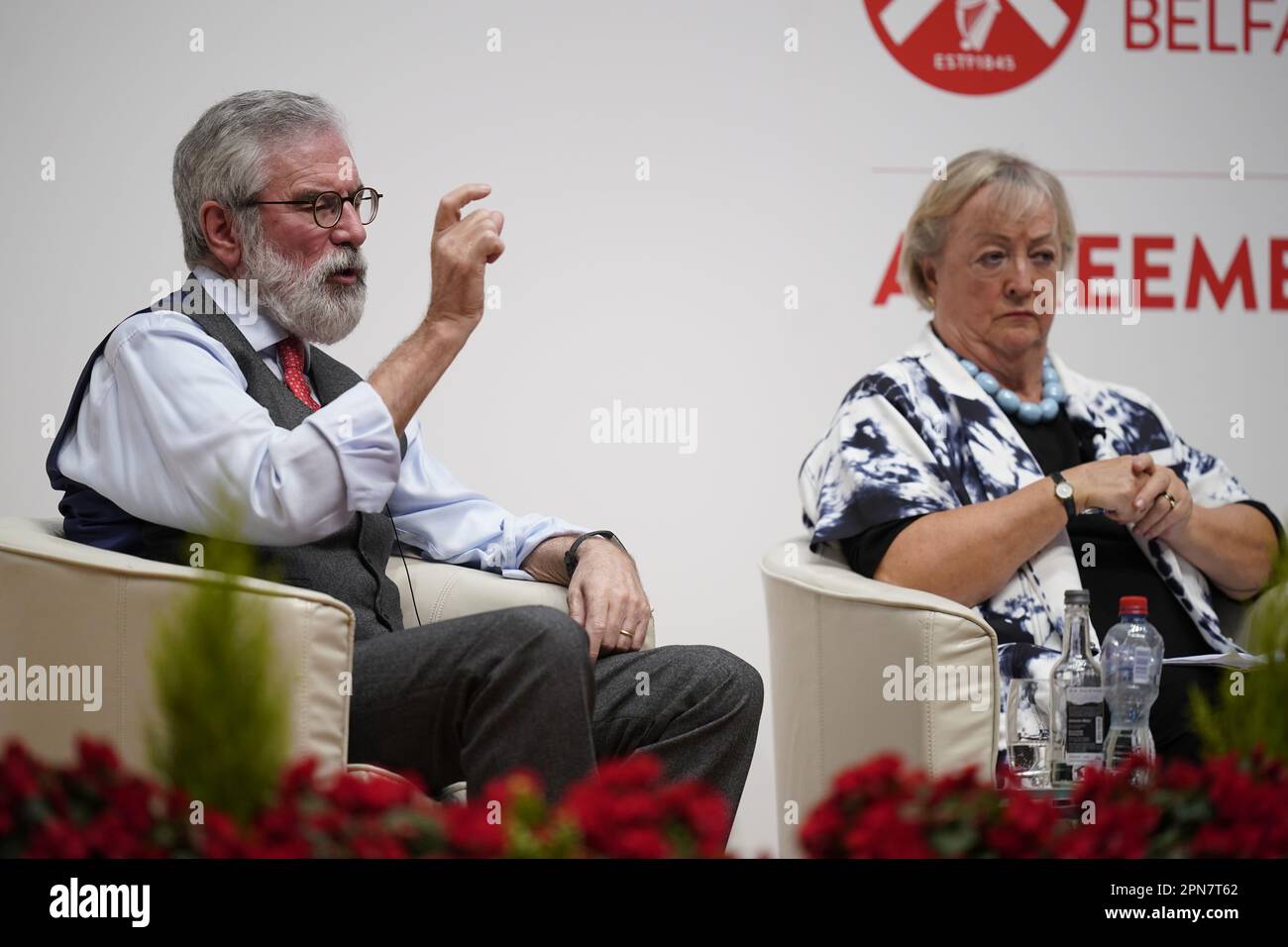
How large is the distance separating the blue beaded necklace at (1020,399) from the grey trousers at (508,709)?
1015 mm

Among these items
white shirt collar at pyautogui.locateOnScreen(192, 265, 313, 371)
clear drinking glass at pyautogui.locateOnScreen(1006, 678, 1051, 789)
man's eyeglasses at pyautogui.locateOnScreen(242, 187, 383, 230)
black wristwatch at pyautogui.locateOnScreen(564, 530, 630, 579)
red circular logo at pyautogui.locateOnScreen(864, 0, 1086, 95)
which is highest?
red circular logo at pyautogui.locateOnScreen(864, 0, 1086, 95)

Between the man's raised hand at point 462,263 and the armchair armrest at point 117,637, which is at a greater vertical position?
the man's raised hand at point 462,263

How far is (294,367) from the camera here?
8.42 feet

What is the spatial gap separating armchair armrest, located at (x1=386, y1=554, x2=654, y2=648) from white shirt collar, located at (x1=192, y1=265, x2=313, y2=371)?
459 mm

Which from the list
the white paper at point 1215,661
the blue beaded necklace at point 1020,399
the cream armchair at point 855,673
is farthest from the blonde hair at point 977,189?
the white paper at point 1215,661

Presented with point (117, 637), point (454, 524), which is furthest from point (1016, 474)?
point (117, 637)

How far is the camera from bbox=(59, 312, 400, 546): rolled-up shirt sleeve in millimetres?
2137

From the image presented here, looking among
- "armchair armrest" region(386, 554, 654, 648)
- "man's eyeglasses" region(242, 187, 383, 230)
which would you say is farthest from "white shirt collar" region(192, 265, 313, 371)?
"armchair armrest" region(386, 554, 654, 648)

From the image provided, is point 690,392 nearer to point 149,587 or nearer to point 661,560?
point 661,560

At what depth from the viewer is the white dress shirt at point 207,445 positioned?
2.14m

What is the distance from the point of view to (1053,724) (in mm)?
2574

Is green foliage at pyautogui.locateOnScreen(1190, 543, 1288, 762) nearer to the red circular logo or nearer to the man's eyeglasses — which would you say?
the man's eyeglasses

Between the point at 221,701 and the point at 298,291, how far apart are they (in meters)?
1.63

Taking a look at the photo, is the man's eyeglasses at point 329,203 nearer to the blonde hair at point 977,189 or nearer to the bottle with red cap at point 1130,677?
the blonde hair at point 977,189
